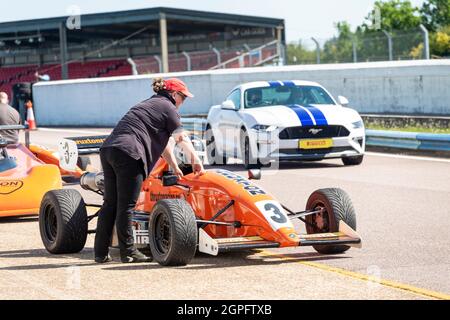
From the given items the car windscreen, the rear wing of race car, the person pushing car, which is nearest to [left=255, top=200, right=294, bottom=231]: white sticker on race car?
the person pushing car

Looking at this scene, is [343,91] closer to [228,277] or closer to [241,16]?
[228,277]

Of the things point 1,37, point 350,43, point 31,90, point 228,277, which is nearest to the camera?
point 228,277

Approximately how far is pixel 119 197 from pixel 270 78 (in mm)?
22854

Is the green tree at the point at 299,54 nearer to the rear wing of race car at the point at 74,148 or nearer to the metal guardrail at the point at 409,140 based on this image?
the metal guardrail at the point at 409,140

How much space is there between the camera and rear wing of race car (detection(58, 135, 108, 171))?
43.6ft

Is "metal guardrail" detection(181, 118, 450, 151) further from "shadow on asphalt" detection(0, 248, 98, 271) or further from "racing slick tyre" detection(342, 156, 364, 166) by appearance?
"shadow on asphalt" detection(0, 248, 98, 271)

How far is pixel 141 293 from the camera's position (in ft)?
25.2

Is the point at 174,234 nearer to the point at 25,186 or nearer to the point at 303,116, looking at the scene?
the point at 25,186

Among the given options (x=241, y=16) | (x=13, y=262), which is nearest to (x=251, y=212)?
(x=13, y=262)

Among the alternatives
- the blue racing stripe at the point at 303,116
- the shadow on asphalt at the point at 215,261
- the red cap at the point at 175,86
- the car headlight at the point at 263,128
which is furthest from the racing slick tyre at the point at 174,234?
the blue racing stripe at the point at 303,116

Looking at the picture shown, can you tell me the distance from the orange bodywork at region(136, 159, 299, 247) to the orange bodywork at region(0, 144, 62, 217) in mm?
3291

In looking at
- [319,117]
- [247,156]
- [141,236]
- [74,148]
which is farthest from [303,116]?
[141,236]

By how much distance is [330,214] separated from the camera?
30.5ft
